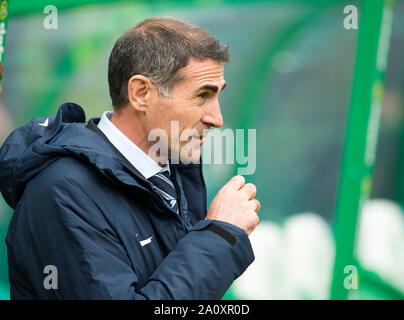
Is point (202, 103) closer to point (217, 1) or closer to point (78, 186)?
point (78, 186)

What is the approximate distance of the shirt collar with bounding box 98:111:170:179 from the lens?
5.63 feet

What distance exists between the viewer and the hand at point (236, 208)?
1580mm

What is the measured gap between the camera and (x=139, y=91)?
67.4 inches

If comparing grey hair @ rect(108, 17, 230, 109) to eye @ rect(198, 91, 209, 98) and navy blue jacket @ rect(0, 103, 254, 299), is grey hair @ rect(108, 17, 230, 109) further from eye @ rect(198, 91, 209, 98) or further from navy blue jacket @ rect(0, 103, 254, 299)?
navy blue jacket @ rect(0, 103, 254, 299)

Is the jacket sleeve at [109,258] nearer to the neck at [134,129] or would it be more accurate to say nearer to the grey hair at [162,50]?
the neck at [134,129]

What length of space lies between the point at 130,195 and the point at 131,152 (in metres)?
0.18

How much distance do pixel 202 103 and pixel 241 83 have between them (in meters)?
2.12

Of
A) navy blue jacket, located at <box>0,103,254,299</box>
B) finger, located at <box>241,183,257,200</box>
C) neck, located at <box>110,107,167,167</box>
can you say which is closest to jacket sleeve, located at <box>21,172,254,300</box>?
navy blue jacket, located at <box>0,103,254,299</box>

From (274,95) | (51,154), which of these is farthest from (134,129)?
(274,95)

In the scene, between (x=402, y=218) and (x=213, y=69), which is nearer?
(x=213, y=69)

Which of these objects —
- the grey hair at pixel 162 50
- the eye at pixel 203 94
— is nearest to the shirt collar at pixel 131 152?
the grey hair at pixel 162 50

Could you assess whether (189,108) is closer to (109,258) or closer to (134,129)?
(134,129)

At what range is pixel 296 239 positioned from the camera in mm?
3877
